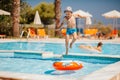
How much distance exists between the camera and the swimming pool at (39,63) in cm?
799

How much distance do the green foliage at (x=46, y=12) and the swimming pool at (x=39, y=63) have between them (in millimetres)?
37372

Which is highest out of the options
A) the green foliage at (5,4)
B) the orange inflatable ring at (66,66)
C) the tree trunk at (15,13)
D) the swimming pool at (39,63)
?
the green foliage at (5,4)

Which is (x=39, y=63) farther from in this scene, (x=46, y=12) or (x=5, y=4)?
(x=46, y=12)

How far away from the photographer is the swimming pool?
26.2ft

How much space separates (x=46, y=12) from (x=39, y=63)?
39969 millimetres

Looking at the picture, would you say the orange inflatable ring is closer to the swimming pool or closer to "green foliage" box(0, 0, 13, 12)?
the swimming pool

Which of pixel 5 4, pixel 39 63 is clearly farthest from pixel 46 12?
pixel 39 63

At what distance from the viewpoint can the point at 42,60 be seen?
402 inches

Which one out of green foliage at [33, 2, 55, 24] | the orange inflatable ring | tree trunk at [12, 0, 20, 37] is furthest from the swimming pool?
green foliage at [33, 2, 55, 24]

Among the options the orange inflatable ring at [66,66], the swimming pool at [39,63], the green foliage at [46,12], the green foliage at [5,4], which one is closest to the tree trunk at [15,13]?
the green foliage at [5,4]

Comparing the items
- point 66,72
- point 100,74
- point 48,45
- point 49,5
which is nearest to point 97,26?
point 48,45

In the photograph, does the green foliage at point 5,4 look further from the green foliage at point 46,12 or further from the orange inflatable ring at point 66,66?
the green foliage at point 46,12

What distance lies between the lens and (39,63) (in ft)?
31.5

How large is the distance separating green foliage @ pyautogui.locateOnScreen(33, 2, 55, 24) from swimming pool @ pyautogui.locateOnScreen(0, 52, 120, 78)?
37.4 metres
